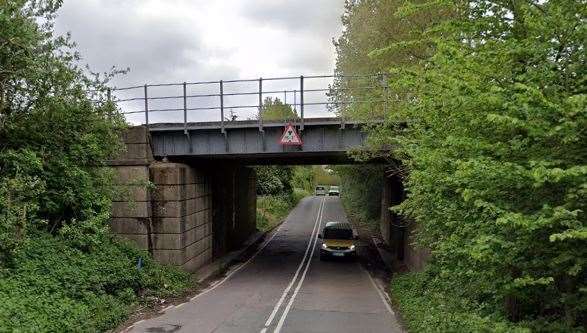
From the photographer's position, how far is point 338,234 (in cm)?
2652

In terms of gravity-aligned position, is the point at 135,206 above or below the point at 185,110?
below

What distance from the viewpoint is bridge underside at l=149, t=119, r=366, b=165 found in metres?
19.4

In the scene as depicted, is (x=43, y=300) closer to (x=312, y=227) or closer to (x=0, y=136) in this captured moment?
(x=0, y=136)

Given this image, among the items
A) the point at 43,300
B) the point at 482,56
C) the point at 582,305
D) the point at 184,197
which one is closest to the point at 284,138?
the point at 184,197

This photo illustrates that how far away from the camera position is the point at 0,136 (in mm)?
14281

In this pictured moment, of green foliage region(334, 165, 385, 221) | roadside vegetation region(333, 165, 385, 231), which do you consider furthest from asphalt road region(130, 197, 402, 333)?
roadside vegetation region(333, 165, 385, 231)

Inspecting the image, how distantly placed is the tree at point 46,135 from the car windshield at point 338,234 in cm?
1335

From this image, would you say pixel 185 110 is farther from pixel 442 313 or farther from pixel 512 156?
pixel 512 156

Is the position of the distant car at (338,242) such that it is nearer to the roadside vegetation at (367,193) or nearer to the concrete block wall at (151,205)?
the concrete block wall at (151,205)

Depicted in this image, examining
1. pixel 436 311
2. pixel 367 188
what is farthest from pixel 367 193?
pixel 436 311

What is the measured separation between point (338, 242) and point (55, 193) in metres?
15.2

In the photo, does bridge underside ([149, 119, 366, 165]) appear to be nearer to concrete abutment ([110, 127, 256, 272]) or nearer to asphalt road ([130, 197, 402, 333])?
concrete abutment ([110, 127, 256, 272])

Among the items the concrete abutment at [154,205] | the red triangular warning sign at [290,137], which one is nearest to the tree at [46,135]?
the concrete abutment at [154,205]

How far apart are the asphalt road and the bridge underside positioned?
5478 millimetres
